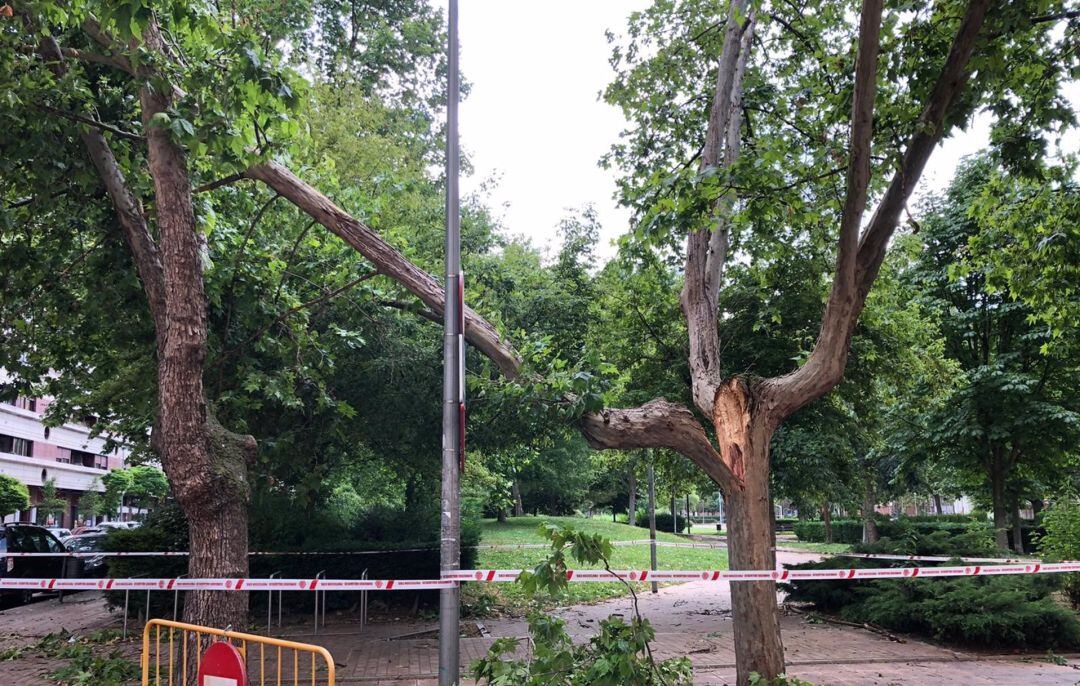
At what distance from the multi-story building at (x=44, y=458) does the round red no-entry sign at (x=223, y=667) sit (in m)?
43.7

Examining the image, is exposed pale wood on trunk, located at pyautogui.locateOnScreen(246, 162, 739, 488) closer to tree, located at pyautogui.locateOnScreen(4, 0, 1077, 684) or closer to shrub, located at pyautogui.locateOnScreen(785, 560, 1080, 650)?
tree, located at pyautogui.locateOnScreen(4, 0, 1077, 684)

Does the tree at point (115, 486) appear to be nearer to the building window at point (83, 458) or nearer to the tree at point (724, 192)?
the building window at point (83, 458)

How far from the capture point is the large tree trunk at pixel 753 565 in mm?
6797

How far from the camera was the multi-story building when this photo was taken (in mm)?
47094

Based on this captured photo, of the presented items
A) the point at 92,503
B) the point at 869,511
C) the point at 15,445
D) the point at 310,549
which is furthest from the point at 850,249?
the point at 92,503

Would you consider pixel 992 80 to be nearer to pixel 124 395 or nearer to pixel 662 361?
pixel 662 361

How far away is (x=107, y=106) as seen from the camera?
8805 millimetres

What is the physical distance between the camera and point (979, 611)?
384 inches

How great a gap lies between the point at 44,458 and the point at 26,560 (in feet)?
147

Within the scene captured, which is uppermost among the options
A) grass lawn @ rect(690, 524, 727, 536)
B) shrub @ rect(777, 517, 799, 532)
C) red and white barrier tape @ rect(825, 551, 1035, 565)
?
red and white barrier tape @ rect(825, 551, 1035, 565)

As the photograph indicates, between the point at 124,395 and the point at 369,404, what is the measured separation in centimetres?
360

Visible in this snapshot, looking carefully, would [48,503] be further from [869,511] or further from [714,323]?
[714,323]

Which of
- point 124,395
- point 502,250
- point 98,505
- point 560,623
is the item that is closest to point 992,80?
point 560,623

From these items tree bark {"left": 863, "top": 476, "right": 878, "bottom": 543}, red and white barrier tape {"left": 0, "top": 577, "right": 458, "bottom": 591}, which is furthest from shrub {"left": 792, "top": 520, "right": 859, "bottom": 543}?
red and white barrier tape {"left": 0, "top": 577, "right": 458, "bottom": 591}
